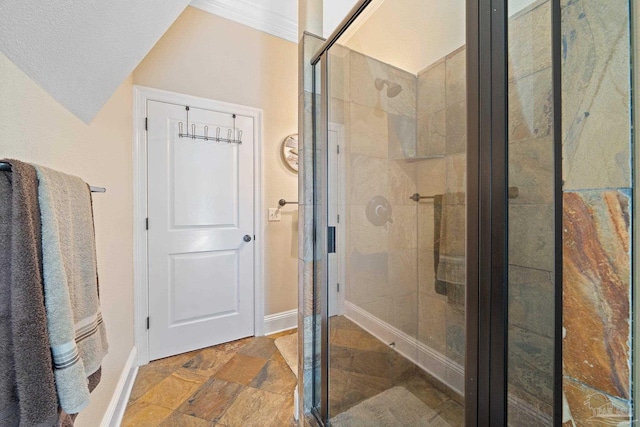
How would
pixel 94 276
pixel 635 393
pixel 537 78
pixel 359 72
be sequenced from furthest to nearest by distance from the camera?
pixel 359 72
pixel 94 276
pixel 537 78
pixel 635 393

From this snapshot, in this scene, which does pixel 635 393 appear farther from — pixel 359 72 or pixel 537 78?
pixel 359 72

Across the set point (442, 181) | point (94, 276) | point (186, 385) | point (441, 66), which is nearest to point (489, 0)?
point (441, 66)

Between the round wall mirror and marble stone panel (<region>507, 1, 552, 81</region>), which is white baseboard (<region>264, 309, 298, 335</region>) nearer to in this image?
the round wall mirror

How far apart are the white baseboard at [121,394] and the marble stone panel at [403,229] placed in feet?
5.32

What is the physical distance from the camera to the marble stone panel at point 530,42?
2.07 feet

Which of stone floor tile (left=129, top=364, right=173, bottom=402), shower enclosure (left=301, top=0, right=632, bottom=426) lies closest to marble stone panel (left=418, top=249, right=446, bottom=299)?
shower enclosure (left=301, top=0, right=632, bottom=426)

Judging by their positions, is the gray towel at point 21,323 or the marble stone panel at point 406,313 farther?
the marble stone panel at point 406,313

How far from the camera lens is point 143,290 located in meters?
1.97

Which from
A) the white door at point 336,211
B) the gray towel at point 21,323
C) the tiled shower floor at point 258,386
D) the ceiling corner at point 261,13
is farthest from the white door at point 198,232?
the gray towel at point 21,323

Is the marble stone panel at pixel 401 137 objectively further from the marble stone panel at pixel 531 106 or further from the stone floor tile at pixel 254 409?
the stone floor tile at pixel 254 409

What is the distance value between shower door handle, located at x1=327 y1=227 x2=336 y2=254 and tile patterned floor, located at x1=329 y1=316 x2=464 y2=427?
379mm

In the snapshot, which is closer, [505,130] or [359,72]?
[505,130]

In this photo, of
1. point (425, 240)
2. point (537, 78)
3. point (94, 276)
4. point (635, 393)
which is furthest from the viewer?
point (425, 240)

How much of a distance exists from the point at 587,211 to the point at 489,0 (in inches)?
23.7
